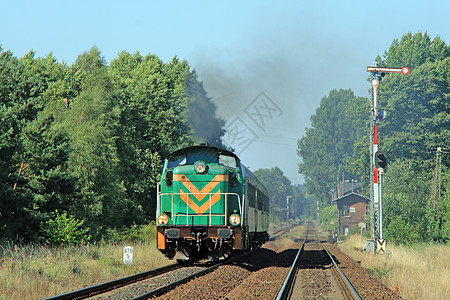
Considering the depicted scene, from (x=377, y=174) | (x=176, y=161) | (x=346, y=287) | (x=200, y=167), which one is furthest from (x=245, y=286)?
(x=377, y=174)

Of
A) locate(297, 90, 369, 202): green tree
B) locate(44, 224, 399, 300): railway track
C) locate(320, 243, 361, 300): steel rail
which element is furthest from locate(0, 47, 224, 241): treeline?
locate(297, 90, 369, 202): green tree

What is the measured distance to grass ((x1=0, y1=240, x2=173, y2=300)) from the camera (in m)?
12.2

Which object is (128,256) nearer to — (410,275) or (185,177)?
(185,177)

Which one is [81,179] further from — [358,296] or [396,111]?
[396,111]

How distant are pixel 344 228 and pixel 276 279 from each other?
76.5m

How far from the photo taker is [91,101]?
33.8 meters

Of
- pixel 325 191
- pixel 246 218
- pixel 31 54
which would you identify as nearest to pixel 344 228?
pixel 325 191

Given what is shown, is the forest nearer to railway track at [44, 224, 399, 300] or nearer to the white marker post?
the white marker post

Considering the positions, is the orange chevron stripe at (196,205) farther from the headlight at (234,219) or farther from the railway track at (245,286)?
the railway track at (245,286)

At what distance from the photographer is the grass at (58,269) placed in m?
12.2

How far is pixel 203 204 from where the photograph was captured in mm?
17203

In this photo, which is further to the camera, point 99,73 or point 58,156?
point 99,73

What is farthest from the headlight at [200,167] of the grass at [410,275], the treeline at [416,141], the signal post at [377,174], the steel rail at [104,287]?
the treeline at [416,141]

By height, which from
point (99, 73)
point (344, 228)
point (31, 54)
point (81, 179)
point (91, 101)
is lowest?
point (344, 228)
